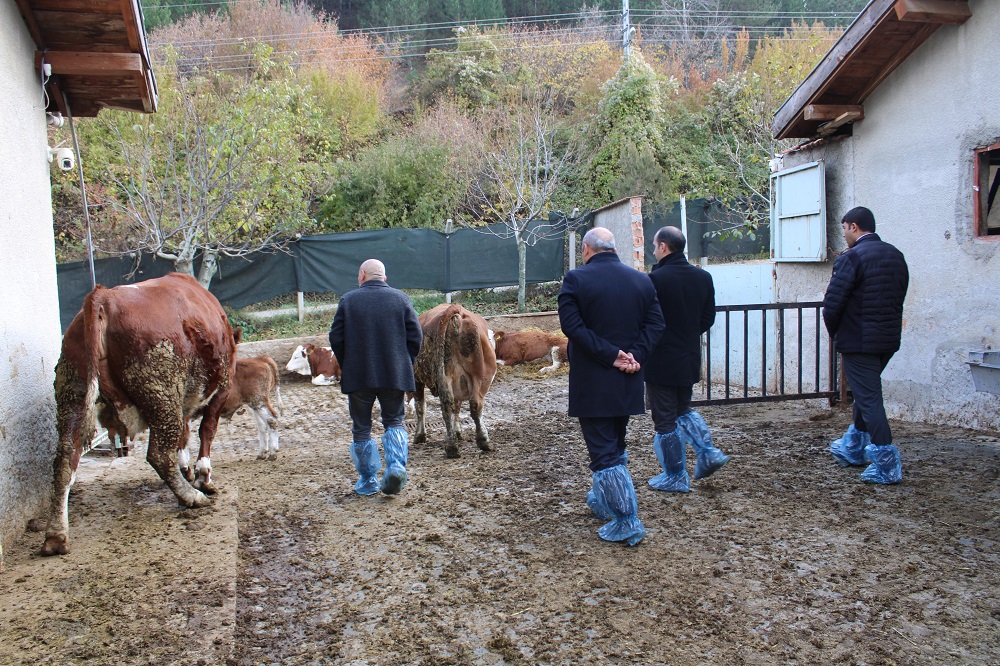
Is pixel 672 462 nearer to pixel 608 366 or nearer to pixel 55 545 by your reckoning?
pixel 608 366

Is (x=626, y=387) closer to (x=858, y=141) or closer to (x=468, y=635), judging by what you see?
(x=468, y=635)

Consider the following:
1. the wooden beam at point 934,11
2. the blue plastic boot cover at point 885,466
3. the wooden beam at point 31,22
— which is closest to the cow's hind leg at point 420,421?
the blue plastic boot cover at point 885,466

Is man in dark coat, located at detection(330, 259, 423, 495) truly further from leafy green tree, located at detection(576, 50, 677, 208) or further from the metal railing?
leafy green tree, located at detection(576, 50, 677, 208)

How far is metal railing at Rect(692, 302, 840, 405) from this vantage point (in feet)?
26.0

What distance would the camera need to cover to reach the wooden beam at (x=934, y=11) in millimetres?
6664

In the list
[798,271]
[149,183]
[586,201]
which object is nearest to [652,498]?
[798,271]

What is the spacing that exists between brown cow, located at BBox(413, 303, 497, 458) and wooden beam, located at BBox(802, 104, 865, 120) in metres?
4.42

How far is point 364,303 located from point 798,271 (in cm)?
612

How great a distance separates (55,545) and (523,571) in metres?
2.79

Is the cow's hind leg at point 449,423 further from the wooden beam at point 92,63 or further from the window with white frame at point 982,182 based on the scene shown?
the window with white frame at point 982,182

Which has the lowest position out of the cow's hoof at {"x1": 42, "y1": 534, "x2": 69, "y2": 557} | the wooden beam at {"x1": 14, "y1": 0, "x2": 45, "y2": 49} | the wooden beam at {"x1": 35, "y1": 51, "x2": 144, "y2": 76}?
the cow's hoof at {"x1": 42, "y1": 534, "x2": 69, "y2": 557}

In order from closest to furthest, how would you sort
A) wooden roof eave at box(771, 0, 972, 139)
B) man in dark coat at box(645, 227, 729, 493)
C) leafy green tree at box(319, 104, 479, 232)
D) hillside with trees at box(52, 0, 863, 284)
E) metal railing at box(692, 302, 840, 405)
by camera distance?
man in dark coat at box(645, 227, 729, 493) < wooden roof eave at box(771, 0, 972, 139) < metal railing at box(692, 302, 840, 405) < hillside with trees at box(52, 0, 863, 284) < leafy green tree at box(319, 104, 479, 232)

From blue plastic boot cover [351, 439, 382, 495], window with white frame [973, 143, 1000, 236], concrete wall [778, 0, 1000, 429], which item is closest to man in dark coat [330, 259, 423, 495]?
blue plastic boot cover [351, 439, 382, 495]

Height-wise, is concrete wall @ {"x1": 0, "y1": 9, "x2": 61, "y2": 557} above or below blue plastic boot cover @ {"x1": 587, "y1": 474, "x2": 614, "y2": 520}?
above
